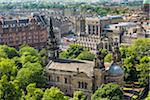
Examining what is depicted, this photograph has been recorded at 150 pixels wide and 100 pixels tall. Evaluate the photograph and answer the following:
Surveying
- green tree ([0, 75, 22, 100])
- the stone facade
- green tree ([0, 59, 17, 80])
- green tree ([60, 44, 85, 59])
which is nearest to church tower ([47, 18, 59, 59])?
the stone facade

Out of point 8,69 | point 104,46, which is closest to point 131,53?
point 104,46

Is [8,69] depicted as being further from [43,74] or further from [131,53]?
[131,53]

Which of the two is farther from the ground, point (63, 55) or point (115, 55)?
point (115, 55)

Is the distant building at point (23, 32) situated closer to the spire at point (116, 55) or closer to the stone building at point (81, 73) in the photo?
the stone building at point (81, 73)

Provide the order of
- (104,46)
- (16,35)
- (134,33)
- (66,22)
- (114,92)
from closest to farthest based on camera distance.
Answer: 1. (114,92)
2. (104,46)
3. (16,35)
4. (134,33)
5. (66,22)

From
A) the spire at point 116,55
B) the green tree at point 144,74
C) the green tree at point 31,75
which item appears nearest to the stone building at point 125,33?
the green tree at point 144,74

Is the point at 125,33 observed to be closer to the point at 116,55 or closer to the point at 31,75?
the point at 116,55

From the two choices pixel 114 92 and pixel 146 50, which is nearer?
pixel 114 92
